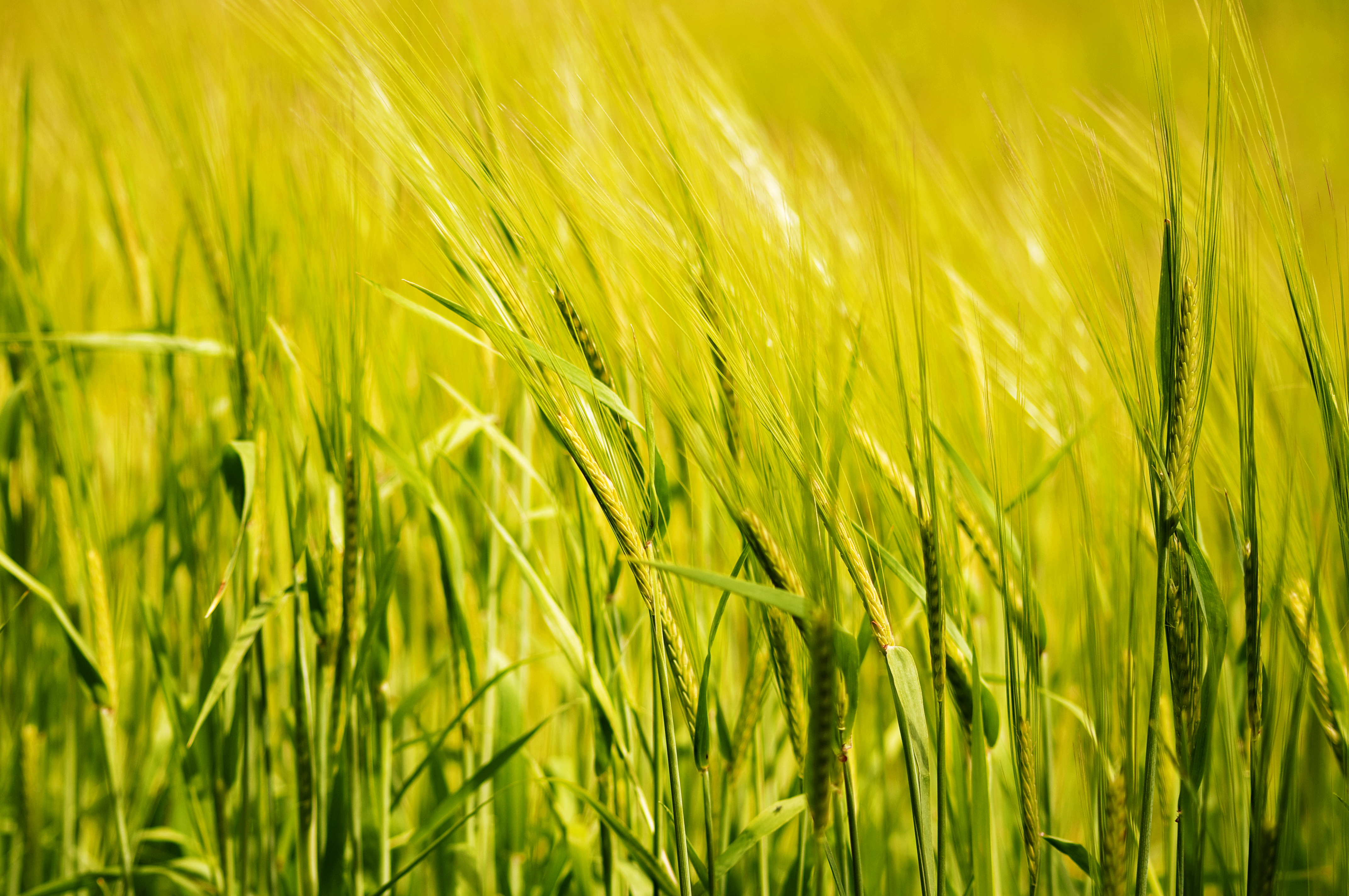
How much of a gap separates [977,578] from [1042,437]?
20cm

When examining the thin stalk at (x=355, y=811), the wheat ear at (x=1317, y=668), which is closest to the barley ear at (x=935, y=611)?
the wheat ear at (x=1317, y=668)

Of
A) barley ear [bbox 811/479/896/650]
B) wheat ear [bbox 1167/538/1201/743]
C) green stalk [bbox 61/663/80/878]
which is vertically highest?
barley ear [bbox 811/479/896/650]

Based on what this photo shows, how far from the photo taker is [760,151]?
2.04 feet

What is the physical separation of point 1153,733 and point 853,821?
5.2 inches

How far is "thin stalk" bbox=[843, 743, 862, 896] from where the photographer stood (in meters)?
0.31

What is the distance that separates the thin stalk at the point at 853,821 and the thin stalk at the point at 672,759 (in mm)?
69

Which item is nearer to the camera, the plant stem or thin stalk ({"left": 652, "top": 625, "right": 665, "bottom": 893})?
the plant stem

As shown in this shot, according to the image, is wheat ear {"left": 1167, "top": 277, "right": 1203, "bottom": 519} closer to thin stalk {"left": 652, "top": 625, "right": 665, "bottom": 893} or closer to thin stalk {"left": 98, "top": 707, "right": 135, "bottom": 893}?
thin stalk {"left": 652, "top": 625, "right": 665, "bottom": 893}

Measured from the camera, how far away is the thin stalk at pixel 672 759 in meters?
0.32

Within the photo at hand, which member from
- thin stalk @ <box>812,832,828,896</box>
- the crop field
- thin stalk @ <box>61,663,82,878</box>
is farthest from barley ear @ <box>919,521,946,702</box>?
thin stalk @ <box>61,663,82,878</box>

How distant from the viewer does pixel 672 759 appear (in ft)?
1.09

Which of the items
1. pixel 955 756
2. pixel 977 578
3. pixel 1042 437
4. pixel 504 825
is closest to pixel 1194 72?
pixel 1042 437

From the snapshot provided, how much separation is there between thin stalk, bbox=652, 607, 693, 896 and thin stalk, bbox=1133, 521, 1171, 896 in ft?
0.64

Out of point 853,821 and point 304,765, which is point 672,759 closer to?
point 853,821
